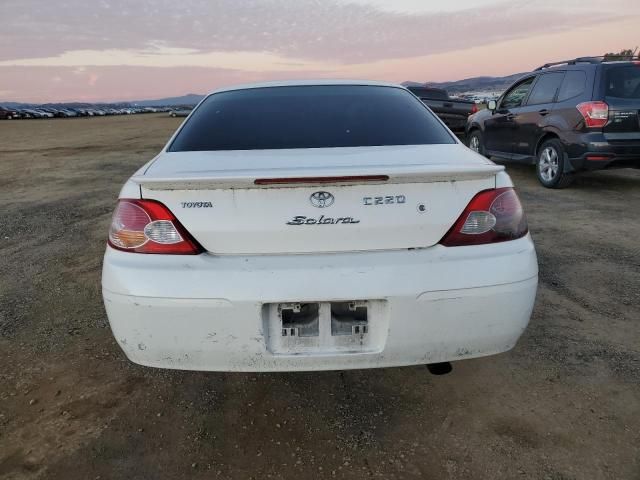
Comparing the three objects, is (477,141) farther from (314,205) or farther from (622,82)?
(314,205)

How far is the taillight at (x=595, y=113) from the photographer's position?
20.7ft

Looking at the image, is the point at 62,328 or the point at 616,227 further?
the point at 616,227

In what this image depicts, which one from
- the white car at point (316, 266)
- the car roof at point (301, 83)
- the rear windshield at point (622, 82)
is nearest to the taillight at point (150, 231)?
the white car at point (316, 266)

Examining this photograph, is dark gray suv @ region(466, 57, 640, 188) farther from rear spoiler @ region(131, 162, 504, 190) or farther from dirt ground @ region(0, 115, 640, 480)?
rear spoiler @ region(131, 162, 504, 190)

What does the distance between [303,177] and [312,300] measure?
47 cm

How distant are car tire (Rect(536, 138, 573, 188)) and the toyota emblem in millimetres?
6006

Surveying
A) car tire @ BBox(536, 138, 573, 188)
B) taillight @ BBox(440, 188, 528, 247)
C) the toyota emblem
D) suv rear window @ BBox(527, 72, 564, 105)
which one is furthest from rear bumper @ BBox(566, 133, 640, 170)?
the toyota emblem

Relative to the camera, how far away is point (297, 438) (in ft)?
7.23

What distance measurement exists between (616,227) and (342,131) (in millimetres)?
3950

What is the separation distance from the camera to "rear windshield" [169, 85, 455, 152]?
99.2 inches

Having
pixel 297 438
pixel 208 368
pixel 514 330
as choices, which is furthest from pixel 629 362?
pixel 208 368

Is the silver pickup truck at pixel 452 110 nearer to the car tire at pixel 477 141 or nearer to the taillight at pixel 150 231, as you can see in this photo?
the car tire at pixel 477 141

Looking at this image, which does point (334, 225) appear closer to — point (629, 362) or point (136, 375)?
point (136, 375)

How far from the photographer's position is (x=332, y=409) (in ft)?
7.87
